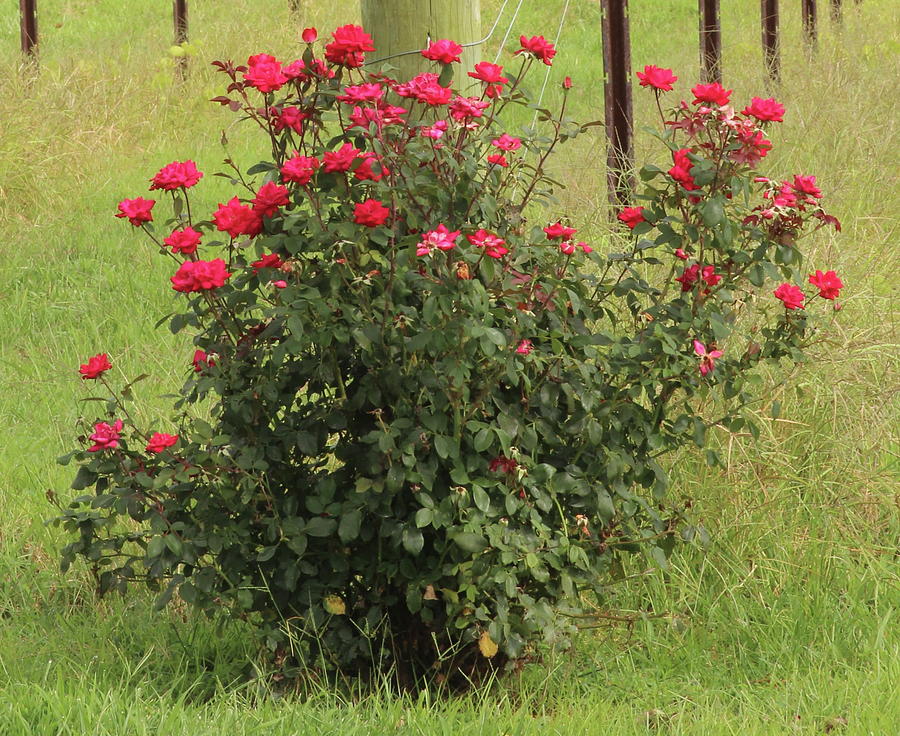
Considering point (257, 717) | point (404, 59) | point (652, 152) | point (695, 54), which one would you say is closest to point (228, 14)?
point (695, 54)

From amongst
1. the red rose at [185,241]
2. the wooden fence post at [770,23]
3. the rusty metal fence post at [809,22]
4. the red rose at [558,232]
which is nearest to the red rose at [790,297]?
the red rose at [558,232]

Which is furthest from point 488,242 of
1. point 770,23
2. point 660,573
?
point 770,23

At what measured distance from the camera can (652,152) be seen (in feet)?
18.3

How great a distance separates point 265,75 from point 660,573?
179 cm

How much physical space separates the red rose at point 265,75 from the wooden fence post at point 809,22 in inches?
302

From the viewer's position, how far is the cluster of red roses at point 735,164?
2711 mm

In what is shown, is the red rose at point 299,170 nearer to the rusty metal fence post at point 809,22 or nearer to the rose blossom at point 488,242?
the rose blossom at point 488,242

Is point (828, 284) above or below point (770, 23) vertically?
below

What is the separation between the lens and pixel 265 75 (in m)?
2.56

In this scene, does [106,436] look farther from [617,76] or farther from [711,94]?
[617,76]

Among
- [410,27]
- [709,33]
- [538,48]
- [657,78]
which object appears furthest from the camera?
[709,33]

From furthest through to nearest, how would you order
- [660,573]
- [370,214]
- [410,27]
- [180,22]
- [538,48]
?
[180,22]
[660,573]
[410,27]
[538,48]
[370,214]

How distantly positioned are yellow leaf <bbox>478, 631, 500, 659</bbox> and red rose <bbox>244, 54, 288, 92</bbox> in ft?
4.33

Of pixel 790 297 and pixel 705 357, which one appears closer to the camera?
pixel 705 357
